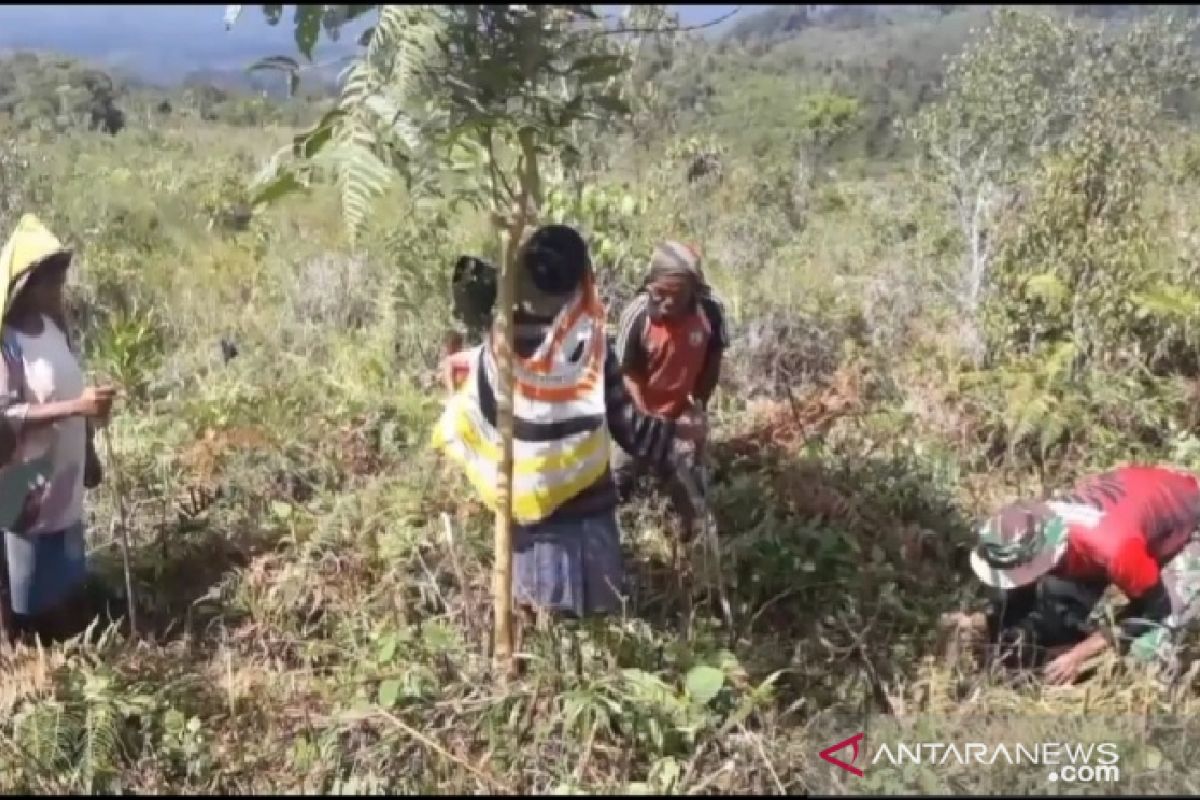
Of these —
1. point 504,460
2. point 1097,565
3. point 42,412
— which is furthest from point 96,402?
point 1097,565

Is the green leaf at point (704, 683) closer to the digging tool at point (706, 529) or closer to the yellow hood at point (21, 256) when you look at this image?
the digging tool at point (706, 529)

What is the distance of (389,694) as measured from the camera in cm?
301

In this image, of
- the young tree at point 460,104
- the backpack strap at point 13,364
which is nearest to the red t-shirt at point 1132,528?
the young tree at point 460,104

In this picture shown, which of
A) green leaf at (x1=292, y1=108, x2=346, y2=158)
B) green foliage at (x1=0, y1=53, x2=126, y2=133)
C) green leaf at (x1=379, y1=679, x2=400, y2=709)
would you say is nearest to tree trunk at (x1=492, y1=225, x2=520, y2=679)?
green leaf at (x1=379, y1=679, x2=400, y2=709)

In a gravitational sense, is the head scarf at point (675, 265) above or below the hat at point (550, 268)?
below

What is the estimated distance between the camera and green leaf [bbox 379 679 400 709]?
3.00 metres

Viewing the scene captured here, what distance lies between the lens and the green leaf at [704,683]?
3035 mm

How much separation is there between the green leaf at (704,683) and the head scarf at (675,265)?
141 cm

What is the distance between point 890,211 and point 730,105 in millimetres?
33393

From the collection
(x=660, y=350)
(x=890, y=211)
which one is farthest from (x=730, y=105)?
(x=660, y=350)

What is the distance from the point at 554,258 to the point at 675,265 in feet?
3.24

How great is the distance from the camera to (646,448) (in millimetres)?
3279

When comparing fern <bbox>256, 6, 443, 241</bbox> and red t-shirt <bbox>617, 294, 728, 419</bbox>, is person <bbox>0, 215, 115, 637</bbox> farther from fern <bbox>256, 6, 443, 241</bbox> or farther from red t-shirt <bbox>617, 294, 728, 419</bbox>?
red t-shirt <bbox>617, 294, 728, 419</bbox>

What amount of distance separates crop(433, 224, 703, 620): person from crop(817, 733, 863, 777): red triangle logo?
724mm
